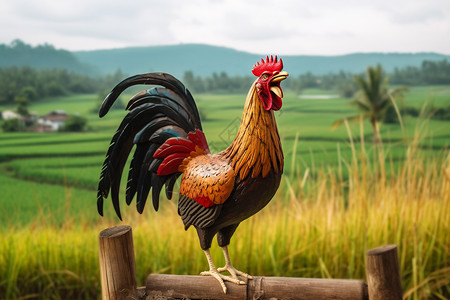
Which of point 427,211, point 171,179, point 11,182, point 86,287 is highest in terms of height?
point 171,179

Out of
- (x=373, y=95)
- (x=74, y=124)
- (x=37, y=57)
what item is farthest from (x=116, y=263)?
(x=37, y=57)

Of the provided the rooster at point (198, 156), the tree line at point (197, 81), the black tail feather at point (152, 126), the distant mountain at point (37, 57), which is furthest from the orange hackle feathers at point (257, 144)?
the distant mountain at point (37, 57)

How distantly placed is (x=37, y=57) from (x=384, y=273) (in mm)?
4401

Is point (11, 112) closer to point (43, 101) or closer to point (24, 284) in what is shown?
point (43, 101)

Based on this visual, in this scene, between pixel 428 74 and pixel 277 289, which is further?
pixel 428 74

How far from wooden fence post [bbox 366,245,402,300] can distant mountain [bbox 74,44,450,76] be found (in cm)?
342

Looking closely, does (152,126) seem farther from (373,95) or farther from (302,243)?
(373,95)

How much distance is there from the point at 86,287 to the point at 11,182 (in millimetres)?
1446

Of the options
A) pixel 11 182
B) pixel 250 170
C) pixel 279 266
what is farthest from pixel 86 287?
pixel 250 170

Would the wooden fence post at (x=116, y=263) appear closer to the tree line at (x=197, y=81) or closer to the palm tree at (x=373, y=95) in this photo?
the tree line at (x=197, y=81)

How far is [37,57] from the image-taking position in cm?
466

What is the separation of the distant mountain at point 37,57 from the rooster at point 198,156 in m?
3.54

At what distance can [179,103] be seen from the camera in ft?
4.69

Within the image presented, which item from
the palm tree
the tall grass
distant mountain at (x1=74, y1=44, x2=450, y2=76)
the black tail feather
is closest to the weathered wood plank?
the black tail feather
